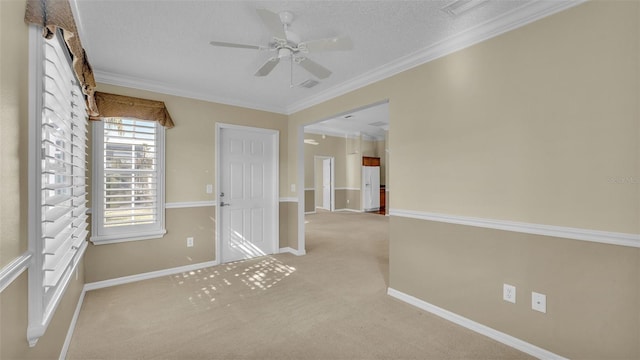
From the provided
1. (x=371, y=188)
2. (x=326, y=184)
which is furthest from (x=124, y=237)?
(x=371, y=188)

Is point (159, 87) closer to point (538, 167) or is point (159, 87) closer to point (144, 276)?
point (144, 276)

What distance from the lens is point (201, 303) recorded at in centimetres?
291

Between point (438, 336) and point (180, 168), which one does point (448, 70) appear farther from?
point (180, 168)

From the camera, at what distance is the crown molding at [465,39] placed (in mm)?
1991

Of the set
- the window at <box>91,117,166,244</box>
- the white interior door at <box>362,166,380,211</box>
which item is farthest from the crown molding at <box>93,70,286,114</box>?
the white interior door at <box>362,166,380,211</box>

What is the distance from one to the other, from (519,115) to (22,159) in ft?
9.63

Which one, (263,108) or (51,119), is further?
(263,108)

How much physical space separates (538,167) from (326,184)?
28.3 ft

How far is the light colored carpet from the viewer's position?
213 cm

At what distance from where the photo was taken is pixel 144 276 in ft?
11.8

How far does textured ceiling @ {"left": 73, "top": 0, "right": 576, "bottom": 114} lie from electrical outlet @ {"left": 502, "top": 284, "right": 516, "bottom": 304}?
1.99 meters

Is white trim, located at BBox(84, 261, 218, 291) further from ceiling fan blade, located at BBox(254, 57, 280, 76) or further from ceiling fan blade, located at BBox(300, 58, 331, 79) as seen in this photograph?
ceiling fan blade, located at BBox(300, 58, 331, 79)

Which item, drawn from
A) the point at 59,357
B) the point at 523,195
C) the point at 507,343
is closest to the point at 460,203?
the point at 523,195

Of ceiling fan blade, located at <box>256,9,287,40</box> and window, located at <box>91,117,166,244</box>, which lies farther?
window, located at <box>91,117,166,244</box>
